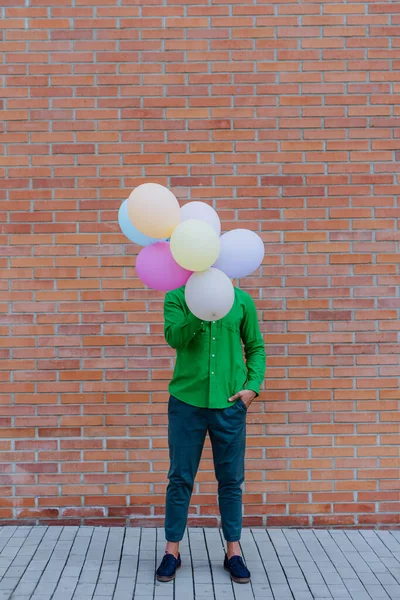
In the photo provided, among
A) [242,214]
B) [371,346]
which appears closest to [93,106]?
[242,214]

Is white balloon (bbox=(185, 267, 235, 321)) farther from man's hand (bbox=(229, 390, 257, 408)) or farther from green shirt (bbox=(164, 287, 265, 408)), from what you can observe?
man's hand (bbox=(229, 390, 257, 408))

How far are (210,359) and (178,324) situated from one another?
0.96ft

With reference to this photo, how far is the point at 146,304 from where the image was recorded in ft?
14.2

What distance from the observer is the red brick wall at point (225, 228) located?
4.32 meters

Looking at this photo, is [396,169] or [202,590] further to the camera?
[396,169]

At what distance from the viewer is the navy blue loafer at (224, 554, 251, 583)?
3.50m

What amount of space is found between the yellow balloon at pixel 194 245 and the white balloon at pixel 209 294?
0.06 meters

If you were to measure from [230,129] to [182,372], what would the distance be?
1730 mm

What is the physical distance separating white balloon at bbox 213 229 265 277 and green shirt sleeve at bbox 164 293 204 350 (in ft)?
1.04

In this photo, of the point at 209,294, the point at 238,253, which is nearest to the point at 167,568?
the point at 209,294

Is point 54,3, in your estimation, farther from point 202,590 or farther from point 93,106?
point 202,590

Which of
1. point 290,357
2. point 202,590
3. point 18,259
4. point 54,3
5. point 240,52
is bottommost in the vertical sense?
point 202,590

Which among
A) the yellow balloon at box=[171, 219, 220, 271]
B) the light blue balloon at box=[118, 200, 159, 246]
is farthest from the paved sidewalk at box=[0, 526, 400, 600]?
the light blue balloon at box=[118, 200, 159, 246]

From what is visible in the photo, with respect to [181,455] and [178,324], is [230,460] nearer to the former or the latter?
[181,455]
